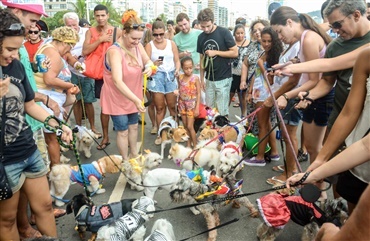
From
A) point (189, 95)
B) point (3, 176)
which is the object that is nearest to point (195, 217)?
point (3, 176)

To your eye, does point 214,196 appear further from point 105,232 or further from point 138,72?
point 138,72

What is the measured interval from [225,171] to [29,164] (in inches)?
90.7

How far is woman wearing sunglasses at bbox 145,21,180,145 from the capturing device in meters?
5.50

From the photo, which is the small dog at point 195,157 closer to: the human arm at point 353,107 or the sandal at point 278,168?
the sandal at point 278,168

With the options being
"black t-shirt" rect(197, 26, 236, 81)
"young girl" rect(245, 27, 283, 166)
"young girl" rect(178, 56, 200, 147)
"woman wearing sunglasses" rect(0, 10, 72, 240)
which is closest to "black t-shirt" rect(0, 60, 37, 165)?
"woman wearing sunglasses" rect(0, 10, 72, 240)

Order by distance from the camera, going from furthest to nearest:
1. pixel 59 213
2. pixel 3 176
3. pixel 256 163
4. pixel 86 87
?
pixel 86 87
pixel 256 163
pixel 59 213
pixel 3 176

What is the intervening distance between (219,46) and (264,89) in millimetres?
1443

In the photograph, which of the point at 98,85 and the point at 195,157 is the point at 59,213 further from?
the point at 98,85

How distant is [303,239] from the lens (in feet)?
9.30

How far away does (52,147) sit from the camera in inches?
151

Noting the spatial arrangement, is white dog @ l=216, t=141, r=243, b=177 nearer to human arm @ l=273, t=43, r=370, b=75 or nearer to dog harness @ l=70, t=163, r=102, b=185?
human arm @ l=273, t=43, r=370, b=75

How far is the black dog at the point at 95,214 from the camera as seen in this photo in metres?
2.80

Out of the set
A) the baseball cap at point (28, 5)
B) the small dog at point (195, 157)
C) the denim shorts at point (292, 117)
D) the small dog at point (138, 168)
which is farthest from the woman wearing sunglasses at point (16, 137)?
the denim shorts at point (292, 117)

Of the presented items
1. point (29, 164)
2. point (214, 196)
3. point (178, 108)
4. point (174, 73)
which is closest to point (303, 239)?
point (214, 196)
